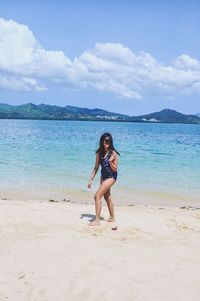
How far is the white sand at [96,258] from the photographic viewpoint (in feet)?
19.4

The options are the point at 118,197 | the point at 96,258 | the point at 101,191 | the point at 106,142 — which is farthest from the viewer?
the point at 118,197

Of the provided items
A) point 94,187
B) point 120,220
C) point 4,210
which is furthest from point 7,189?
point 120,220

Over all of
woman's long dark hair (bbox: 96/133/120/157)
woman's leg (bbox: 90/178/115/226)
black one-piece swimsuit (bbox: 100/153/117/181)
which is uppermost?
woman's long dark hair (bbox: 96/133/120/157)

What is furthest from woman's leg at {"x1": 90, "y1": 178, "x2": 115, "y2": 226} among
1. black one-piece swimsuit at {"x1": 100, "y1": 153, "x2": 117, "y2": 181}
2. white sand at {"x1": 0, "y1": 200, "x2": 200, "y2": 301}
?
white sand at {"x1": 0, "y1": 200, "x2": 200, "y2": 301}

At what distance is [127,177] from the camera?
20531 mm

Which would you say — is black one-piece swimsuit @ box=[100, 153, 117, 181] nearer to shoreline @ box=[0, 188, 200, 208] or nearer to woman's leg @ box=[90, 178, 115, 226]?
woman's leg @ box=[90, 178, 115, 226]

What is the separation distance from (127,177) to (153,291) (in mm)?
14660

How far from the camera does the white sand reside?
590 centimetres

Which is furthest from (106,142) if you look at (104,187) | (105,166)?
(104,187)

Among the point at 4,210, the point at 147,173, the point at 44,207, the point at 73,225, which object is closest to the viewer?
the point at 73,225

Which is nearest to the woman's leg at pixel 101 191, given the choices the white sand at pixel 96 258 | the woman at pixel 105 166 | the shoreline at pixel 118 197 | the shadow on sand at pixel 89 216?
the woman at pixel 105 166

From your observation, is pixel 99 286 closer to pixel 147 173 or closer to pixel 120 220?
pixel 120 220

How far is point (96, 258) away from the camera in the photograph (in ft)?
23.0

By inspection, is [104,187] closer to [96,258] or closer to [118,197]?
[96,258]
